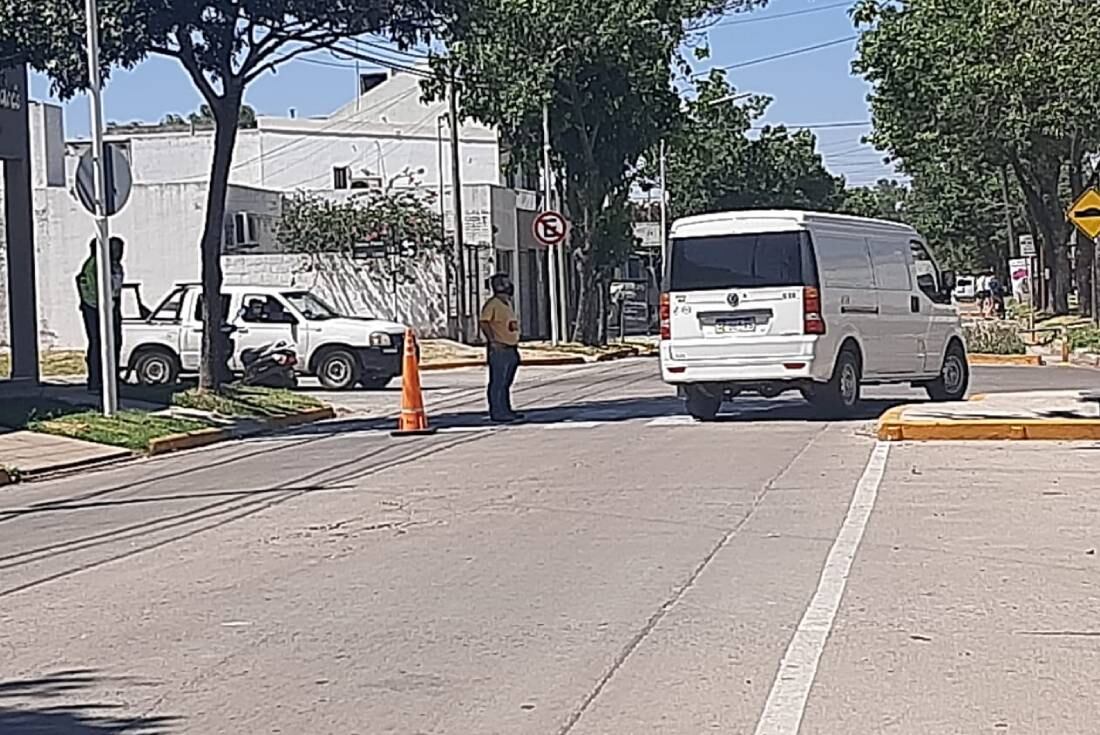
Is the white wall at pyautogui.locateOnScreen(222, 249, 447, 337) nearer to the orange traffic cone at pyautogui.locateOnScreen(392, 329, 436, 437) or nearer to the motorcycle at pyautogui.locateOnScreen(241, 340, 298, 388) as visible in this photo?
the motorcycle at pyautogui.locateOnScreen(241, 340, 298, 388)

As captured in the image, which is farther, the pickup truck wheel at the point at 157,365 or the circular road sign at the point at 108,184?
the pickup truck wheel at the point at 157,365

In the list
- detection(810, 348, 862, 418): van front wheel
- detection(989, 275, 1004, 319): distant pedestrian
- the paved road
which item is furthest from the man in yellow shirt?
detection(989, 275, 1004, 319): distant pedestrian

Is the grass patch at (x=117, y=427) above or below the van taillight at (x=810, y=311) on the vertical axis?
below

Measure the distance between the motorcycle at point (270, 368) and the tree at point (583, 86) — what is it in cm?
1185

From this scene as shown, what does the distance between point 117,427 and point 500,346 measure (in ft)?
14.8

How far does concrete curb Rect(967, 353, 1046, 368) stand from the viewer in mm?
34750

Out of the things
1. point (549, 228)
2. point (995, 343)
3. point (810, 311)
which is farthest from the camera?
point (549, 228)

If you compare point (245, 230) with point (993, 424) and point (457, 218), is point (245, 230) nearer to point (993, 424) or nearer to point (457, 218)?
point (457, 218)

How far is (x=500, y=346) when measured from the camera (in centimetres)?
2200

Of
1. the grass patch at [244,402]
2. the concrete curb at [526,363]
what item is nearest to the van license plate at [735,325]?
the grass patch at [244,402]

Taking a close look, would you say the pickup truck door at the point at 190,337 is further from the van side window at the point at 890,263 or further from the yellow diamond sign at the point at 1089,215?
the yellow diamond sign at the point at 1089,215

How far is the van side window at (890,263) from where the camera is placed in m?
21.6

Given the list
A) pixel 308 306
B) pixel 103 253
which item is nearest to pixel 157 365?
pixel 308 306

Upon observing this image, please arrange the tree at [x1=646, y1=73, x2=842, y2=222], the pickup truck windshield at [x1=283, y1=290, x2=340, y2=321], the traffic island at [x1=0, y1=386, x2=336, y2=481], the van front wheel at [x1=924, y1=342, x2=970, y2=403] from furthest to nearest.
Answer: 1. the tree at [x1=646, y1=73, x2=842, y2=222]
2. the pickup truck windshield at [x1=283, y1=290, x2=340, y2=321]
3. the van front wheel at [x1=924, y1=342, x2=970, y2=403]
4. the traffic island at [x1=0, y1=386, x2=336, y2=481]
